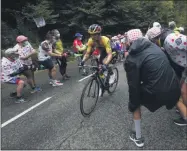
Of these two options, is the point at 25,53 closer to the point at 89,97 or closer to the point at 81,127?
the point at 89,97

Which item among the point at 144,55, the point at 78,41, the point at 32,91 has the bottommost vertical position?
the point at 32,91

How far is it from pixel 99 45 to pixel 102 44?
0.44 ft

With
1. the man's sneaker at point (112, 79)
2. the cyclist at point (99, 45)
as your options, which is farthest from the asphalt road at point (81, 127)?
the cyclist at point (99, 45)

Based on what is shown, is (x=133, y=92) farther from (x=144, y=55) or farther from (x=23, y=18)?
(x=23, y=18)

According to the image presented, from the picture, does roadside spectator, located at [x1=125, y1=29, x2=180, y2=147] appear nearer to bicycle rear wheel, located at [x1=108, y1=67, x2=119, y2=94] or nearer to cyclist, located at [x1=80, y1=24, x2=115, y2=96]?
cyclist, located at [x1=80, y1=24, x2=115, y2=96]

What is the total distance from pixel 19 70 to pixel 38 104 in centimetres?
114

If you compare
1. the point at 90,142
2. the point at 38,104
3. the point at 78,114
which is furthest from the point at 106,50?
the point at 90,142

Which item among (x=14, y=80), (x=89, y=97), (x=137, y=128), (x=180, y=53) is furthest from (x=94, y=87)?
(x=14, y=80)

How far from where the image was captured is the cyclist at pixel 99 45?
627cm

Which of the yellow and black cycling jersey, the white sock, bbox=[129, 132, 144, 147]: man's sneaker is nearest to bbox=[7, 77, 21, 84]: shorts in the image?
the yellow and black cycling jersey

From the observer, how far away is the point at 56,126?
552cm

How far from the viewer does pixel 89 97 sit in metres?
6.13

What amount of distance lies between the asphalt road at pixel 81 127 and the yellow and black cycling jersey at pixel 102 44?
1353 mm

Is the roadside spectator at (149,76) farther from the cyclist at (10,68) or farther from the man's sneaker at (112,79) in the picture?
the cyclist at (10,68)
